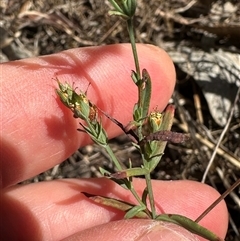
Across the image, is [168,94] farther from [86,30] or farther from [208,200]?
[86,30]

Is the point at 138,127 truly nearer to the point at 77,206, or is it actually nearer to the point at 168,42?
the point at 77,206

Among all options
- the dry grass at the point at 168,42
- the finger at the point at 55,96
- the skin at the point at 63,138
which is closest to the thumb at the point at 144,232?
the skin at the point at 63,138

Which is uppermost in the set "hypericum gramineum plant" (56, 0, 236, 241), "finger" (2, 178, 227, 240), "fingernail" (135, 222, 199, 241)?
"hypericum gramineum plant" (56, 0, 236, 241)

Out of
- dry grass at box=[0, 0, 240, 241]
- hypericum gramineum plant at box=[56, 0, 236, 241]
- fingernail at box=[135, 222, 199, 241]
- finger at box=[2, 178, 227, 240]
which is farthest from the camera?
dry grass at box=[0, 0, 240, 241]

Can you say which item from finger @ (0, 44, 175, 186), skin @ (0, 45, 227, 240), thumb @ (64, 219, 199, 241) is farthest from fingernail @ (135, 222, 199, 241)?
finger @ (0, 44, 175, 186)

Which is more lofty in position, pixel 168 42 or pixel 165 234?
pixel 165 234

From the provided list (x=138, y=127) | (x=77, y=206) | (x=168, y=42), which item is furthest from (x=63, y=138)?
(x=168, y=42)

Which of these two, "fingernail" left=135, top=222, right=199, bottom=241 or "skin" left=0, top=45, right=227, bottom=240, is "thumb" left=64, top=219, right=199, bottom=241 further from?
"skin" left=0, top=45, right=227, bottom=240

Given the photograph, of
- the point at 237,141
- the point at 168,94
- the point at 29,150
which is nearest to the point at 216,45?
the point at 237,141
